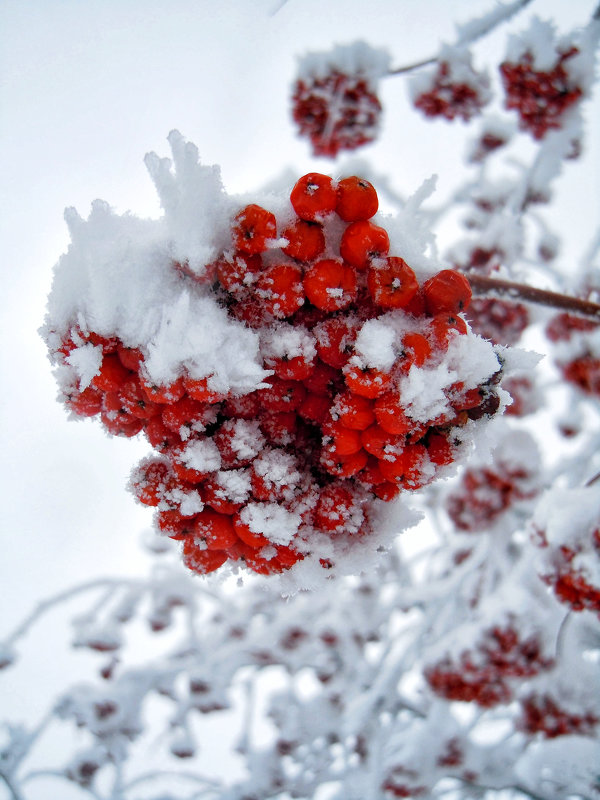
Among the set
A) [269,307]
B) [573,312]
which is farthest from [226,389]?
[573,312]

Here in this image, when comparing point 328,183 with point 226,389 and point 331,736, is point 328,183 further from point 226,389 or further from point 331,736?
point 331,736

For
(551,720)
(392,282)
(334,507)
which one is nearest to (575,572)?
(334,507)

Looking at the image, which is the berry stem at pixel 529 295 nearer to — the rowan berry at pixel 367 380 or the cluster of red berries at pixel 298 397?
the cluster of red berries at pixel 298 397

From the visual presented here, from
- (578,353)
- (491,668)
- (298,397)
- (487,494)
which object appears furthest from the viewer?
(487,494)

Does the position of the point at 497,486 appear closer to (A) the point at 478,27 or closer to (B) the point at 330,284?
(A) the point at 478,27

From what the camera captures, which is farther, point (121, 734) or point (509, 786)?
point (121, 734)

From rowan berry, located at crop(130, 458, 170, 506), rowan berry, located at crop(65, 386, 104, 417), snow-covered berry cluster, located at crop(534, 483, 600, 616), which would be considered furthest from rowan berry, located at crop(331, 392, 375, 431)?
snow-covered berry cluster, located at crop(534, 483, 600, 616)

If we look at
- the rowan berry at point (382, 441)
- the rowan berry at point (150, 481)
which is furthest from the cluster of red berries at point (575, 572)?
the rowan berry at point (150, 481)
